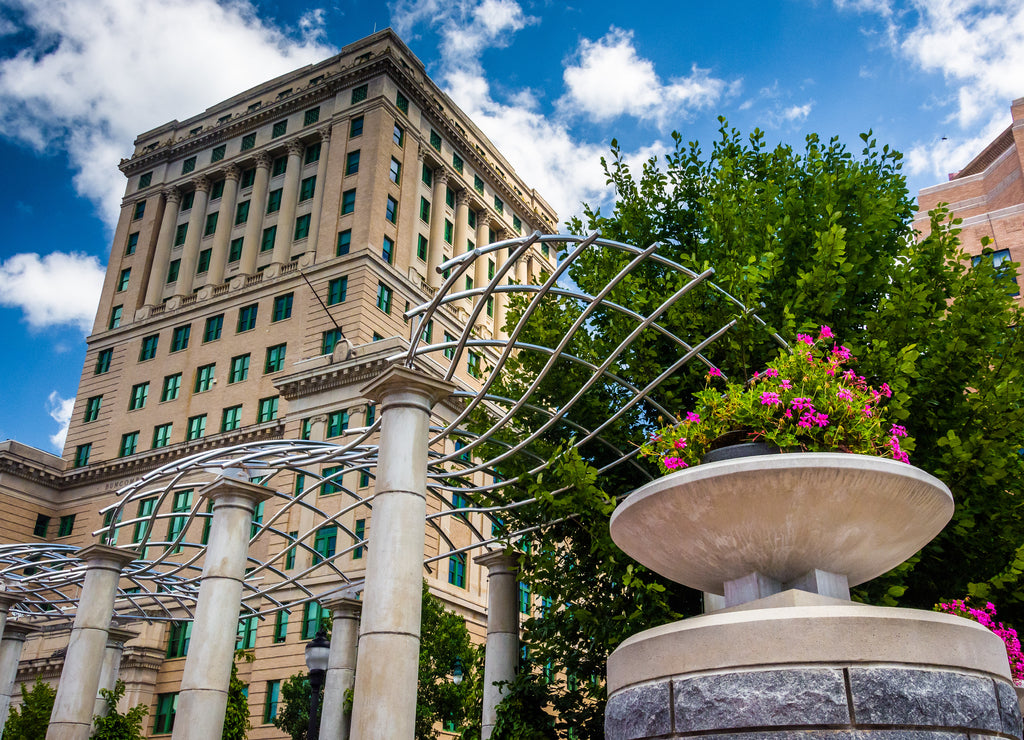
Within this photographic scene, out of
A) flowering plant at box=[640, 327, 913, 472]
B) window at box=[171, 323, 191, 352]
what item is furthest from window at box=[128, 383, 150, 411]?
flowering plant at box=[640, 327, 913, 472]

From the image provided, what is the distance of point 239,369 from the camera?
4928 centimetres

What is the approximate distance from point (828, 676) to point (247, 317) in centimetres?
4903

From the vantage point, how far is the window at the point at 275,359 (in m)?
47.6

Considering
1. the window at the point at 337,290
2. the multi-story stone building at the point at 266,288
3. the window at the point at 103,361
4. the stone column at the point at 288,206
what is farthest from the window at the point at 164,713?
the stone column at the point at 288,206

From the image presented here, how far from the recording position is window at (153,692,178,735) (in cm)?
4041

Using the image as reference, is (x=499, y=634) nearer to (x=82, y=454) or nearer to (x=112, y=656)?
(x=112, y=656)

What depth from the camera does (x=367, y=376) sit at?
41844 millimetres

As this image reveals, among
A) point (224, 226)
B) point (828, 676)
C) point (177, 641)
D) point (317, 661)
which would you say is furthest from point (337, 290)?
point (828, 676)

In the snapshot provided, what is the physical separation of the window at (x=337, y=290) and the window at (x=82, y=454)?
18.3 m

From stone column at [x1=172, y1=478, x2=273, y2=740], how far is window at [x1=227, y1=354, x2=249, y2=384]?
113ft

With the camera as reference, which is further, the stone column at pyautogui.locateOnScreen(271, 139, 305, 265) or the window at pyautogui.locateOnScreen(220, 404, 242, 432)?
the stone column at pyautogui.locateOnScreen(271, 139, 305, 265)

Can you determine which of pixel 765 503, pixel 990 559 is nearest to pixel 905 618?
pixel 765 503

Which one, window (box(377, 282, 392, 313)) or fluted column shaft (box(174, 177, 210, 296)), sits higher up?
fluted column shaft (box(174, 177, 210, 296))

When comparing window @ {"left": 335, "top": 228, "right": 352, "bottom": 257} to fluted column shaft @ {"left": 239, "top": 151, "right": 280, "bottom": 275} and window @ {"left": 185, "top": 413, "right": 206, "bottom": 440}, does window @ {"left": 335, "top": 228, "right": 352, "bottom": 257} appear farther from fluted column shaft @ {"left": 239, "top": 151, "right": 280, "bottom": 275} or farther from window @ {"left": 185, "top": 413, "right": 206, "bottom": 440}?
window @ {"left": 185, "top": 413, "right": 206, "bottom": 440}
